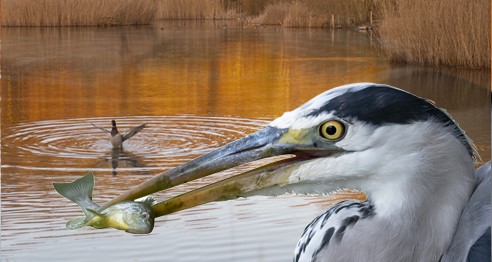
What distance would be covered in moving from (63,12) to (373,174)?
61.5 ft

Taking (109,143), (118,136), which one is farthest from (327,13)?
(118,136)

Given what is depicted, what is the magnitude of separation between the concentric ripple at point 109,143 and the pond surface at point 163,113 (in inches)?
0.5

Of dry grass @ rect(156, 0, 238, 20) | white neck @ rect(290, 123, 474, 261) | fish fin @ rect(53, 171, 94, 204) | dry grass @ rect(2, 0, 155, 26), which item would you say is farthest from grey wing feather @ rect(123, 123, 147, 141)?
dry grass @ rect(156, 0, 238, 20)

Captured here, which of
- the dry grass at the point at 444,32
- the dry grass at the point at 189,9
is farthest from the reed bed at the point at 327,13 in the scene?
the dry grass at the point at 444,32

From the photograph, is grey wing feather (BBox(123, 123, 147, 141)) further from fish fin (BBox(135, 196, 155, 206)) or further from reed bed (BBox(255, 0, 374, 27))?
reed bed (BBox(255, 0, 374, 27))

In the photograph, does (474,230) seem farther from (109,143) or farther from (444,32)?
(444,32)

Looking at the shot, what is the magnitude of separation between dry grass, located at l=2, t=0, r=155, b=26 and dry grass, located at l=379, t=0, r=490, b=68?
9499 mm

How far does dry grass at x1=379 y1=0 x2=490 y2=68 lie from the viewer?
10.0 m

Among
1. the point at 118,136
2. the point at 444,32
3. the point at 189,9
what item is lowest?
the point at 189,9

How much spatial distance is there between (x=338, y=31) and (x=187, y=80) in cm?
899

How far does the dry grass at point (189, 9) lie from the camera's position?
24.8 metres

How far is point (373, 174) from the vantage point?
1.82m

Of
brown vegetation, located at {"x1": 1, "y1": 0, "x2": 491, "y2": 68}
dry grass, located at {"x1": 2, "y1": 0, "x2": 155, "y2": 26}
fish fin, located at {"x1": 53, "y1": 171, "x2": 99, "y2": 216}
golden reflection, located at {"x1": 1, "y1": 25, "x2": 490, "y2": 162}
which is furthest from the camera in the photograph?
dry grass, located at {"x1": 2, "y1": 0, "x2": 155, "y2": 26}

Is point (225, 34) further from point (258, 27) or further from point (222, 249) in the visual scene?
point (222, 249)
